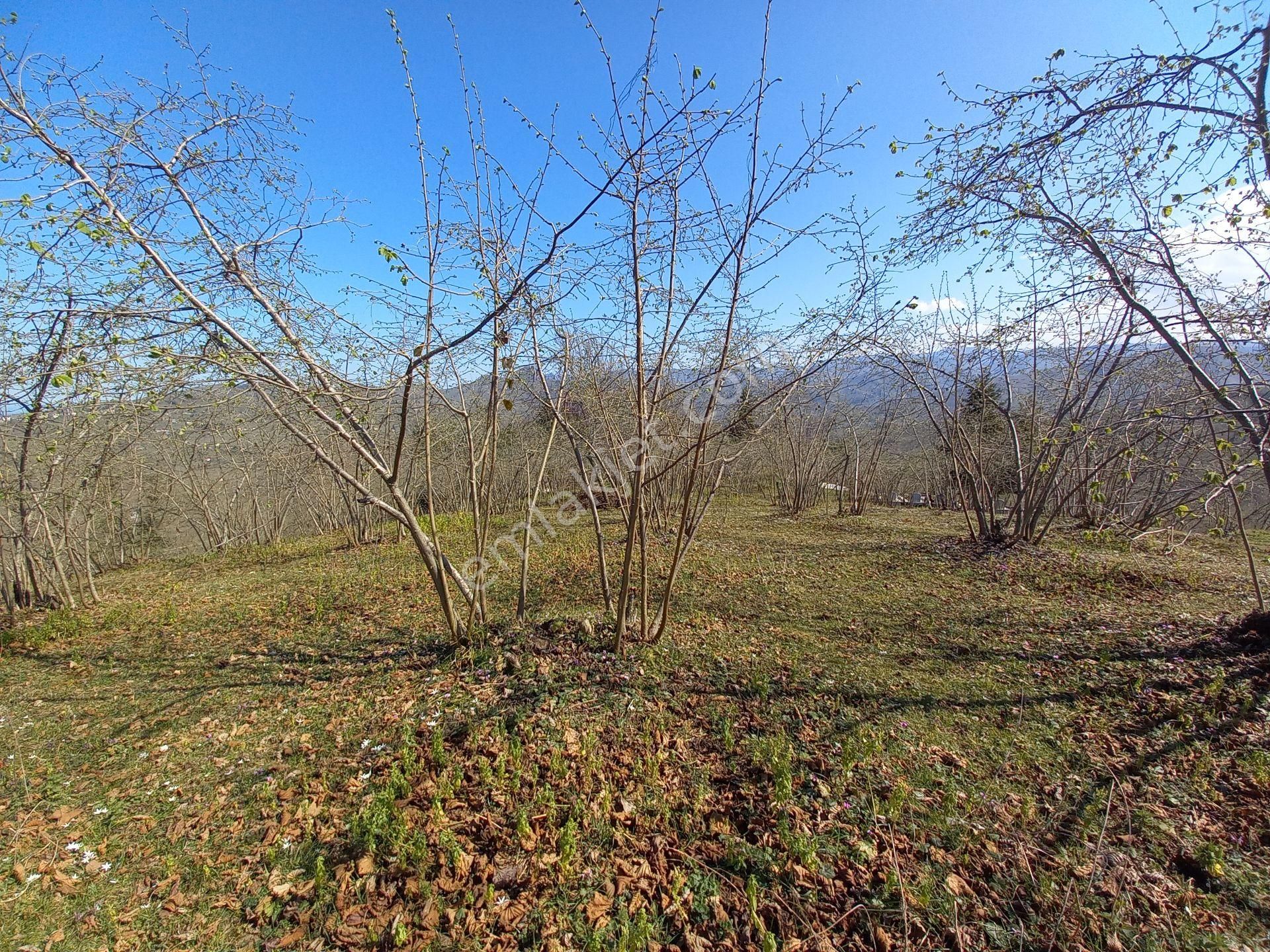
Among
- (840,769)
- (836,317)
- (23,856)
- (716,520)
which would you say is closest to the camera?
(23,856)

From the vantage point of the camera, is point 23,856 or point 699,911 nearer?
point 699,911

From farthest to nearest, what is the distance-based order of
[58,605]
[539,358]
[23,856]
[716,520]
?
[716,520] < [58,605] < [539,358] < [23,856]

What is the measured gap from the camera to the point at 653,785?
2621 mm

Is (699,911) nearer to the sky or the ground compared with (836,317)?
nearer to the ground

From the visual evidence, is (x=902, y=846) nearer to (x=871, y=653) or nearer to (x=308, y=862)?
(x=871, y=653)

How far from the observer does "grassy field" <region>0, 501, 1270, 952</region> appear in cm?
189

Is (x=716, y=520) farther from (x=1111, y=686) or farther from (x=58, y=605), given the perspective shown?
(x=58, y=605)

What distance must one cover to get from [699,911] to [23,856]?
306cm

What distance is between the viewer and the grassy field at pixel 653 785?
1.89 m

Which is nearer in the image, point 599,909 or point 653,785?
point 599,909

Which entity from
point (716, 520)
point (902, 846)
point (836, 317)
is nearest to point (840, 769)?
point (902, 846)

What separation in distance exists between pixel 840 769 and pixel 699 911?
1207 millimetres

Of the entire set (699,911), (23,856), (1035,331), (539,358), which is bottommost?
(699,911)

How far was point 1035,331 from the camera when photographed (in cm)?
662
